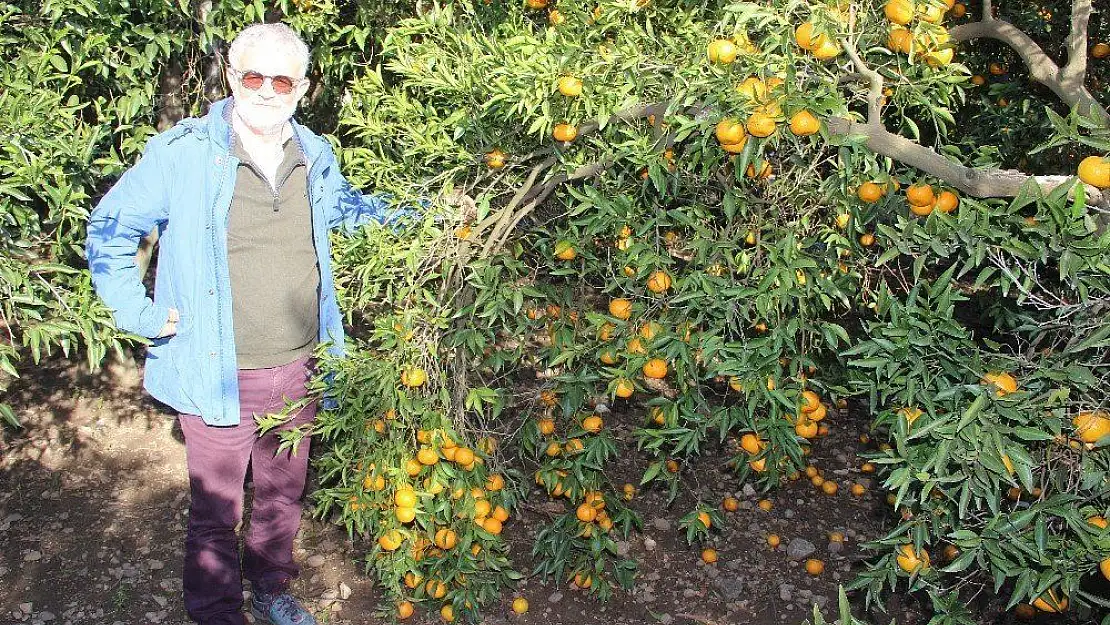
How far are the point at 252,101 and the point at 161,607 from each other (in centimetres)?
196

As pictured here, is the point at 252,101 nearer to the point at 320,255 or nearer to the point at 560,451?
the point at 320,255

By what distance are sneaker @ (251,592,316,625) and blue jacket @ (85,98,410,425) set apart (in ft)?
2.84

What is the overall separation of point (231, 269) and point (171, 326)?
0.23m

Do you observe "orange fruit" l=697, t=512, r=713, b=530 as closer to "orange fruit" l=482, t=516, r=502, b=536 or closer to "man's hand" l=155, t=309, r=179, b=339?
"orange fruit" l=482, t=516, r=502, b=536

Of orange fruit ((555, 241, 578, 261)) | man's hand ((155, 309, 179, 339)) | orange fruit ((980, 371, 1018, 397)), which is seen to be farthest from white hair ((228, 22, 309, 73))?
orange fruit ((980, 371, 1018, 397))

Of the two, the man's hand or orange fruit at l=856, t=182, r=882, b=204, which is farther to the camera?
the man's hand

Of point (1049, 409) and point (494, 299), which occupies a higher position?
point (1049, 409)

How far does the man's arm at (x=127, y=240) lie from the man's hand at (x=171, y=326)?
3 centimetres

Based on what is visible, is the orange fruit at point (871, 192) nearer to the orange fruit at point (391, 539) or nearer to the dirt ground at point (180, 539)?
the dirt ground at point (180, 539)

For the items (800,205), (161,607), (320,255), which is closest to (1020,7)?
(800,205)

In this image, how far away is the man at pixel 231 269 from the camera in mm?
2592

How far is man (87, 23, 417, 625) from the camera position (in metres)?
2.59

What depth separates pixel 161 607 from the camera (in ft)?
11.4

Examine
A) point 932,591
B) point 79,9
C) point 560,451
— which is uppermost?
point 79,9
